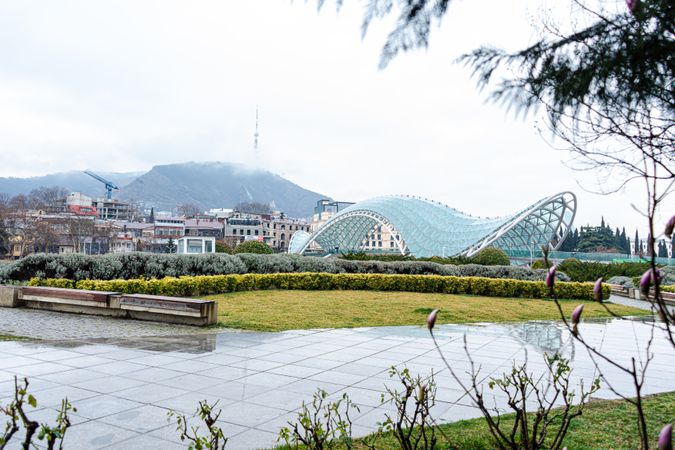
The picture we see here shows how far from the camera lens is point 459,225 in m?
45.3

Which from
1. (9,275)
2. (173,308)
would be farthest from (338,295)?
(9,275)

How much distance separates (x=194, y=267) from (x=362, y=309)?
5.34m

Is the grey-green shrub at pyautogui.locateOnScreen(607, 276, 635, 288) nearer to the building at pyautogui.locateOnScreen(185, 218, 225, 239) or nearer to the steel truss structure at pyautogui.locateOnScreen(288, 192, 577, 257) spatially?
the steel truss structure at pyautogui.locateOnScreen(288, 192, 577, 257)

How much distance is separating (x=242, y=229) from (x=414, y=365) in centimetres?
8922

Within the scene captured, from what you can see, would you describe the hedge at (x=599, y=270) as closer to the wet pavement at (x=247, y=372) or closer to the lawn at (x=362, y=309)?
the lawn at (x=362, y=309)

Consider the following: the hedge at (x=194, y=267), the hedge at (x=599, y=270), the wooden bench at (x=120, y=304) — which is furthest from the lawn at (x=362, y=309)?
the hedge at (x=599, y=270)

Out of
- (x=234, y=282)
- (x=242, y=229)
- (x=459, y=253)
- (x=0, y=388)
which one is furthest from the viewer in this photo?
(x=242, y=229)

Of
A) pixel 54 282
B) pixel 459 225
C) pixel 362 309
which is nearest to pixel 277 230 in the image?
pixel 459 225

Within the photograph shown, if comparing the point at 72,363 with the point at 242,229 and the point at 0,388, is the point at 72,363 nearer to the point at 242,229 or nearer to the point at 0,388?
the point at 0,388

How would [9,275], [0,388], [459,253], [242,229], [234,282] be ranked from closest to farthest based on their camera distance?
[0,388] < [9,275] < [234,282] < [459,253] < [242,229]

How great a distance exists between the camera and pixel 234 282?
13938 mm

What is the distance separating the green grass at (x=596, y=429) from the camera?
3.54 metres

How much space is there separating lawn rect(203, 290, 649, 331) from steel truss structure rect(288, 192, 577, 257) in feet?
76.8

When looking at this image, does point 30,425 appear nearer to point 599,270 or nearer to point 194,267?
point 194,267
